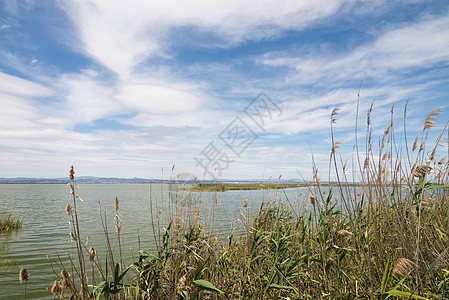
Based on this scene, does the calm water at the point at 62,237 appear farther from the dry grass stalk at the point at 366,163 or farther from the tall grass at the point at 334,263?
the dry grass stalk at the point at 366,163

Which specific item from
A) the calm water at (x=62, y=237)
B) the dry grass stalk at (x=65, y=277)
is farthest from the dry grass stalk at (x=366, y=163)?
the dry grass stalk at (x=65, y=277)

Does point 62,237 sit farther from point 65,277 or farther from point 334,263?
point 334,263

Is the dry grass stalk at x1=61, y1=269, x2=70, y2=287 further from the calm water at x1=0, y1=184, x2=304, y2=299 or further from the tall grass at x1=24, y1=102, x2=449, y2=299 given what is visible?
the calm water at x1=0, y1=184, x2=304, y2=299

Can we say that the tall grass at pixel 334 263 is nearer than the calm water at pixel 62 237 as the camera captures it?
Yes

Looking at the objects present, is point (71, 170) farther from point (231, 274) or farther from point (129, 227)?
point (129, 227)

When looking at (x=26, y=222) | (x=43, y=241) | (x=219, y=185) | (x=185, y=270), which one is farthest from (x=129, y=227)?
(x=185, y=270)

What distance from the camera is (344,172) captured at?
2.89m

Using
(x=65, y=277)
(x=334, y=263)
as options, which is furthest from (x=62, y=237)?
(x=334, y=263)

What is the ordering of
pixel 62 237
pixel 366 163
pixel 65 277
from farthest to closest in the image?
pixel 62 237 < pixel 366 163 < pixel 65 277

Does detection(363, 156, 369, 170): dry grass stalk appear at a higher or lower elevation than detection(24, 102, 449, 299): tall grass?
higher

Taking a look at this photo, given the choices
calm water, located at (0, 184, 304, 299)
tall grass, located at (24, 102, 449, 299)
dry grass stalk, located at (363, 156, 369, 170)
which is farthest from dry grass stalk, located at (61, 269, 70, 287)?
dry grass stalk, located at (363, 156, 369, 170)

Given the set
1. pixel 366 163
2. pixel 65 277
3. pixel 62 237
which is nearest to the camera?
pixel 65 277

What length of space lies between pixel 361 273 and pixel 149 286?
2116 millimetres

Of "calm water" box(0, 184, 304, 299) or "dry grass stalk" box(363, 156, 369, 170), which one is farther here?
"calm water" box(0, 184, 304, 299)
